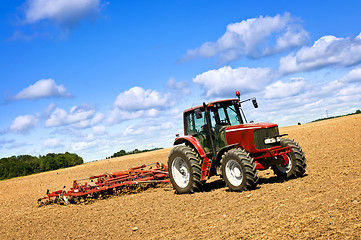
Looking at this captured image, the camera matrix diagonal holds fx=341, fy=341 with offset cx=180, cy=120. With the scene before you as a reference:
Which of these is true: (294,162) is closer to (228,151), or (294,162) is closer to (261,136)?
(261,136)

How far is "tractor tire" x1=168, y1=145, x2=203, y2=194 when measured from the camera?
10430mm

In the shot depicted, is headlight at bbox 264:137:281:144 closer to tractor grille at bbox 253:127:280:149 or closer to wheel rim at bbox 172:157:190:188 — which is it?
tractor grille at bbox 253:127:280:149

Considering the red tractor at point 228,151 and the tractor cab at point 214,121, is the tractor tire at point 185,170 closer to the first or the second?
the red tractor at point 228,151

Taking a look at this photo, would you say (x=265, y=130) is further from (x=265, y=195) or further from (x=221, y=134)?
(x=265, y=195)

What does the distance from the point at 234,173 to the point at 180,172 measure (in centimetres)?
241

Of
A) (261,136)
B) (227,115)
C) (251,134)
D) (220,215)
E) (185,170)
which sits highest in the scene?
(227,115)

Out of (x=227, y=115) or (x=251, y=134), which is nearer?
(x=251, y=134)

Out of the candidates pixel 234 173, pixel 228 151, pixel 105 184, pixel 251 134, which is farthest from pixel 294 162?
pixel 105 184

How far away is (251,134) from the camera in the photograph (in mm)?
9852

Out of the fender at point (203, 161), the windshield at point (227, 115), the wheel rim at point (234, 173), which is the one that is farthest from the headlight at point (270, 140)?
Result: the fender at point (203, 161)

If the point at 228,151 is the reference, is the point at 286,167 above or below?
below

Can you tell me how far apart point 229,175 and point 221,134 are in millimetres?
1463

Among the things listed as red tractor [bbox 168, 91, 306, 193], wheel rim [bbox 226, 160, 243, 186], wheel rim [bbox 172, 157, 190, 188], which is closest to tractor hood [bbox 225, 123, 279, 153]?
red tractor [bbox 168, 91, 306, 193]

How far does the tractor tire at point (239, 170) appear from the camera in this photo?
354 inches
